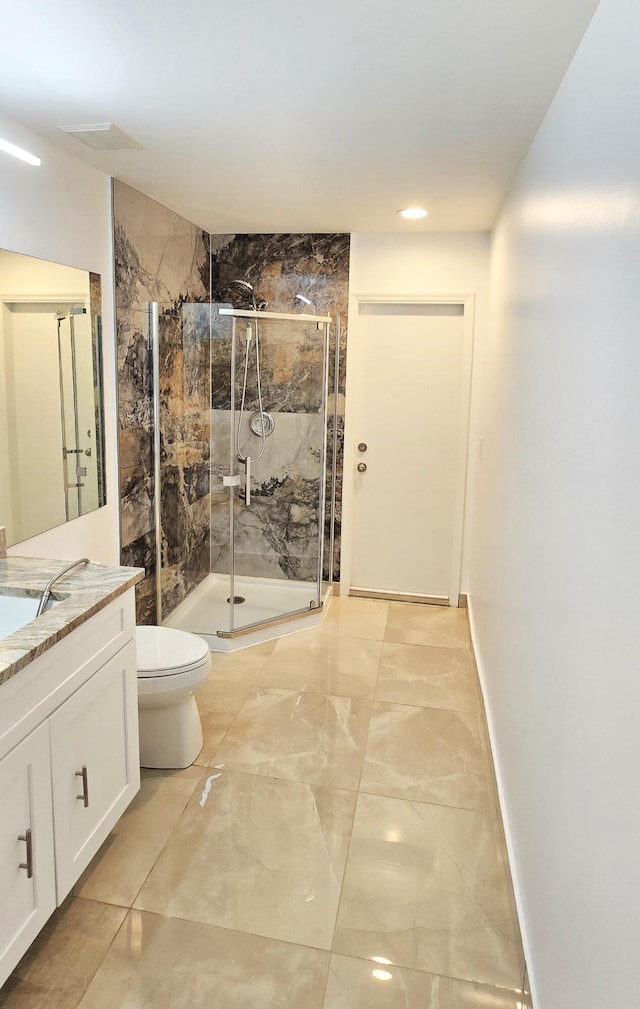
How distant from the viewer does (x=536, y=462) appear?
199 cm

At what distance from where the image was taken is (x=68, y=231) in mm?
2705

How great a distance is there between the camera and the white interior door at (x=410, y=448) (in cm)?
430

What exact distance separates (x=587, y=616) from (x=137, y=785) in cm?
168

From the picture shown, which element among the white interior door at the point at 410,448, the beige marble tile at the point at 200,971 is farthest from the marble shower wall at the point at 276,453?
the beige marble tile at the point at 200,971

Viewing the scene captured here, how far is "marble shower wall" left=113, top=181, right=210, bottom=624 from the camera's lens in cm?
323

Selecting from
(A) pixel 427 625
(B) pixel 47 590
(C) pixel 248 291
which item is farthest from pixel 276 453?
(B) pixel 47 590

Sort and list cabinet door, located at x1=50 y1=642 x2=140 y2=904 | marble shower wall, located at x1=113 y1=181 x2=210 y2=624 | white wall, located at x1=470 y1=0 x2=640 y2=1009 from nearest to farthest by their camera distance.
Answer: white wall, located at x1=470 y1=0 x2=640 y2=1009 < cabinet door, located at x1=50 y1=642 x2=140 y2=904 < marble shower wall, located at x1=113 y1=181 x2=210 y2=624

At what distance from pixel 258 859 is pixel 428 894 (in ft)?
1.76

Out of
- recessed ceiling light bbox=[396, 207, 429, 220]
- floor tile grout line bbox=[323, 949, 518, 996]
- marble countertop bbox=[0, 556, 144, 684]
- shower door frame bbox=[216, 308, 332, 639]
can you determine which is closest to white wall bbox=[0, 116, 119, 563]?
marble countertop bbox=[0, 556, 144, 684]

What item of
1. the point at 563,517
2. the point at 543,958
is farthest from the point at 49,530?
the point at 543,958

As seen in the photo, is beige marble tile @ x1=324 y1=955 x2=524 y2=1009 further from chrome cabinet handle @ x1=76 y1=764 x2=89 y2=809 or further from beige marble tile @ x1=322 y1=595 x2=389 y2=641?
beige marble tile @ x1=322 y1=595 x2=389 y2=641

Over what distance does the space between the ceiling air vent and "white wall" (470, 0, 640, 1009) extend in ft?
4.67

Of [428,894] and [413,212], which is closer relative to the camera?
[428,894]

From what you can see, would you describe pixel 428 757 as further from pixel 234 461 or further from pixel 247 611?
pixel 234 461
